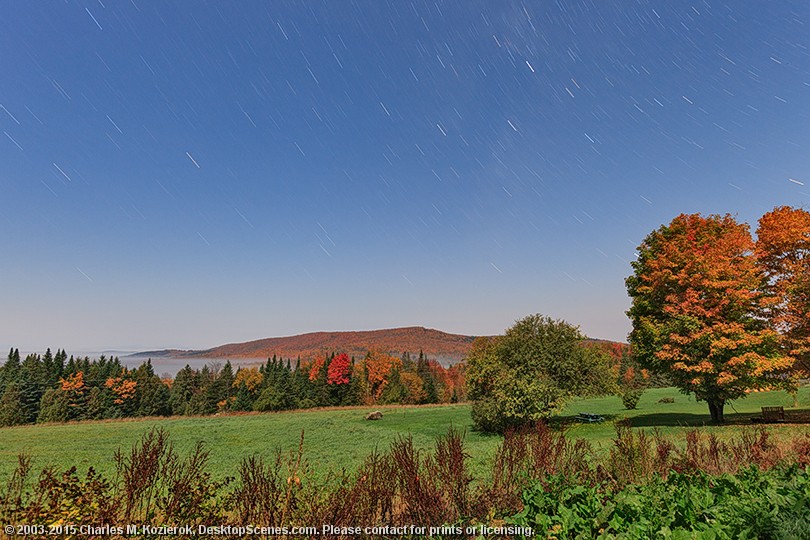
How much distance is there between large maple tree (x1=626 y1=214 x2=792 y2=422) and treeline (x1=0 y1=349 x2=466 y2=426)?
42838mm

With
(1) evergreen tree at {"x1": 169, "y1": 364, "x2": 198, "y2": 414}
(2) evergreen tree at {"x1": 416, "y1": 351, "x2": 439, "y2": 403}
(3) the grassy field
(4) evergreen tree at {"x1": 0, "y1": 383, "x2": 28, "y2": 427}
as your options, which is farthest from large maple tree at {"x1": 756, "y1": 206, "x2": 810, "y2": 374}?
(4) evergreen tree at {"x1": 0, "y1": 383, "x2": 28, "y2": 427}

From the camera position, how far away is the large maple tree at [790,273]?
18266 mm

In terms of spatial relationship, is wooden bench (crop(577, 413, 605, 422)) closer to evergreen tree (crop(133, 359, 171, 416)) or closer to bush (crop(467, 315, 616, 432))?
bush (crop(467, 315, 616, 432))

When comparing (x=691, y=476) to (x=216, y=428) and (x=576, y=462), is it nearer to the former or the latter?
(x=576, y=462)

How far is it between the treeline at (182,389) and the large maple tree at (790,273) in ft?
146

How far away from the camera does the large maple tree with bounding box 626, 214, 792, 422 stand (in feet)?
58.0

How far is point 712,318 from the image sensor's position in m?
18.4

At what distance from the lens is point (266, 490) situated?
14.9ft

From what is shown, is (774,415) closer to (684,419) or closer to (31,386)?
(684,419)

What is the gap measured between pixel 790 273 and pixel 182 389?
7839 cm

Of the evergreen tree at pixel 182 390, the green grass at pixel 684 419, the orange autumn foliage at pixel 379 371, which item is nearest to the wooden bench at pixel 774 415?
the green grass at pixel 684 419

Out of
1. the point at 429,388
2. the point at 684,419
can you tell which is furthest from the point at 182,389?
the point at 684,419

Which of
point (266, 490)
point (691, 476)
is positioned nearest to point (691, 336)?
point (691, 476)

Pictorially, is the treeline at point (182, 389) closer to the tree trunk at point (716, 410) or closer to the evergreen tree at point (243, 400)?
the evergreen tree at point (243, 400)
